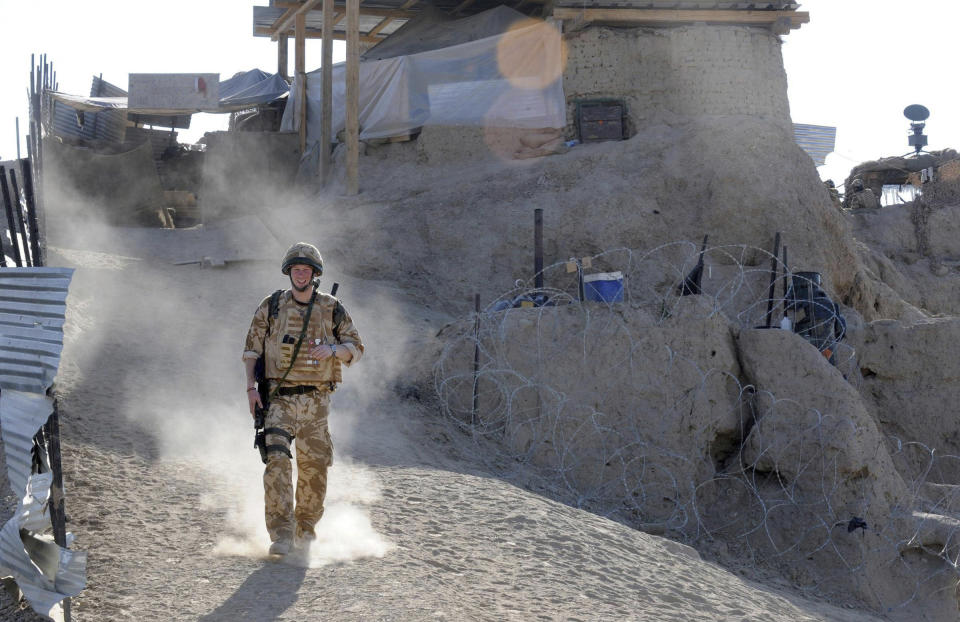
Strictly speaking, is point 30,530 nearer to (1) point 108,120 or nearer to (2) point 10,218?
(2) point 10,218

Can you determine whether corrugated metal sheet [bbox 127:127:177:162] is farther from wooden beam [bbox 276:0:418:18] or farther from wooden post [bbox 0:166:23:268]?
wooden post [bbox 0:166:23:268]

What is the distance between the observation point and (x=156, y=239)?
13.7 meters

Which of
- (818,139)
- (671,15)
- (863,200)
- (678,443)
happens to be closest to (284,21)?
(671,15)

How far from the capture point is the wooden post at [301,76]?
16953 millimetres

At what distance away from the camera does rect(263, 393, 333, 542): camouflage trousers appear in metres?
4.62

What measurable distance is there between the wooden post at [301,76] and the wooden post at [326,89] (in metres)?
1.71

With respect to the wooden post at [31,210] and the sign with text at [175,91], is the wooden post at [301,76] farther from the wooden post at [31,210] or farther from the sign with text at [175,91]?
the wooden post at [31,210]

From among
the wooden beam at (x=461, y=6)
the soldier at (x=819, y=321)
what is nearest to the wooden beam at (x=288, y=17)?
the wooden beam at (x=461, y=6)

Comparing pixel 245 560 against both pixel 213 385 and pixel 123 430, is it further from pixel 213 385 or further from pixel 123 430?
pixel 213 385

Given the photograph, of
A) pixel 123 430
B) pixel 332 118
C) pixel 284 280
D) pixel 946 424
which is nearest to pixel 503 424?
pixel 123 430

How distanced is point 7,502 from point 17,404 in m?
1.71

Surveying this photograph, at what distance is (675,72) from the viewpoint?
47.5 feet

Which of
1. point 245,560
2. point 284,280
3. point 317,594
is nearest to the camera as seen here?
point 317,594

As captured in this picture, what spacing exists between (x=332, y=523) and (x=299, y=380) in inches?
34.4
